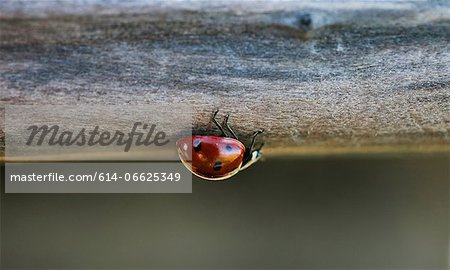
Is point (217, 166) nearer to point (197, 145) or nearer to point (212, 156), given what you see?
point (212, 156)

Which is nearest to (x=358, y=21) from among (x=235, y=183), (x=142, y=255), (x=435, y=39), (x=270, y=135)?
(x=435, y=39)

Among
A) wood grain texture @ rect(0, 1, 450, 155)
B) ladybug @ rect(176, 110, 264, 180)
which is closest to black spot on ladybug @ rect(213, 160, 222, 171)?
ladybug @ rect(176, 110, 264, 180)

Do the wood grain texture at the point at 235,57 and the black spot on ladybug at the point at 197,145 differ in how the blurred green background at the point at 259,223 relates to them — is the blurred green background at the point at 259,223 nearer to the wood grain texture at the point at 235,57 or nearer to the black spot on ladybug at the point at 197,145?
the black spot on ladybug at the point at 197,145

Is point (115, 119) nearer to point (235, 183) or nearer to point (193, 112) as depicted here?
point (193, 112)

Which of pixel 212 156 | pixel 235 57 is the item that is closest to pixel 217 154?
pixel 212 156

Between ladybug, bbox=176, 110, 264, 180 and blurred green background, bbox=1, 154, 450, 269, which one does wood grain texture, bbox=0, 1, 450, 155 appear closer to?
ladybug, bbox=176, 110, 264, 180

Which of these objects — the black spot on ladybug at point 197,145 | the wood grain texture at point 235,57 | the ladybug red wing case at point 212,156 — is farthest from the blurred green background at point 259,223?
the wood grain texture at point 235,57
